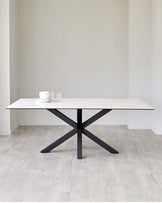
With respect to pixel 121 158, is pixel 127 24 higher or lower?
higher

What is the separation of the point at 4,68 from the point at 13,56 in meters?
0.46

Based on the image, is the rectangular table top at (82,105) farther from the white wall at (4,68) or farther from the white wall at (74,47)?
the white wall at (74,47)

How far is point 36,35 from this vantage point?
18.2ft

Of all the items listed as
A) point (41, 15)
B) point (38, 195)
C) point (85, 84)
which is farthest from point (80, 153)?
point (41, 15)

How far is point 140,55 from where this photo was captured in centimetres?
520

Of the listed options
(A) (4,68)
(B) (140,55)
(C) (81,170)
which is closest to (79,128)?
(C) (81,170)

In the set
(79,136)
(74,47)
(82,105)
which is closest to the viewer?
(82,105)

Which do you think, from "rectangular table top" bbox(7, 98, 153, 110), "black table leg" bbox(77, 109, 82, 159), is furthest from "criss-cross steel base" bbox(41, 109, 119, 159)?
"rectangular table top" bbox(7, 98, 153, 110)

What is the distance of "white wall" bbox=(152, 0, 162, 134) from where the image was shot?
4.78 meters

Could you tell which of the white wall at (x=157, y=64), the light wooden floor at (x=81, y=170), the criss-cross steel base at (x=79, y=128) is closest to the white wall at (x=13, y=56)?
the light wooden floor at (x=81, y=170)

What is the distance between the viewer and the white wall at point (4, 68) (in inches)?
186

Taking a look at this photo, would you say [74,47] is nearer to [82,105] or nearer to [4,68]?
[4,68]

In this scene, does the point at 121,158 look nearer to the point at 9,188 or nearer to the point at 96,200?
the point at 96,200

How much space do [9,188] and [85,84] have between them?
3.21 metres
